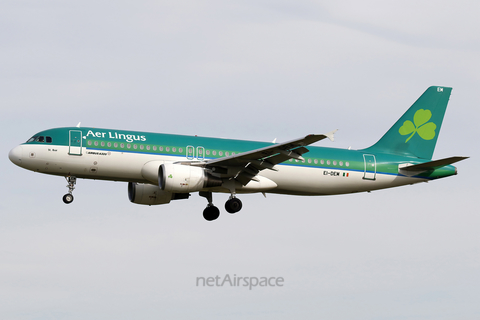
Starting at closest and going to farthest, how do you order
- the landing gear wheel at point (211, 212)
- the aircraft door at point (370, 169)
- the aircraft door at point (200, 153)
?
the aircraft door at point (200, 153) < the landing gear wheel at point (211, 212) < the aircraft door at point (370, 169)

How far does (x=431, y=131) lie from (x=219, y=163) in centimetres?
1475

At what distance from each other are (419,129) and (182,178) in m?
16.1

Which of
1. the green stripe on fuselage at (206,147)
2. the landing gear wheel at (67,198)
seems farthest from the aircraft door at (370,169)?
the landing gear wheel at (67,198)

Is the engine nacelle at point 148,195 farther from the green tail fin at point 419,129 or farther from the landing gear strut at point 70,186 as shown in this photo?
the green tail fin at point 419,129

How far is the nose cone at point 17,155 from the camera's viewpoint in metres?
37.2

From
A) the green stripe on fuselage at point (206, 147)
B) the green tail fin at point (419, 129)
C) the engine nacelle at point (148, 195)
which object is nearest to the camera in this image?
the green stripe on fuselage at point (206, 147)

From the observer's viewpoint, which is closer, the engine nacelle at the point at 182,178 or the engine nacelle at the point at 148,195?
the engine nacelle at the point at 182,178

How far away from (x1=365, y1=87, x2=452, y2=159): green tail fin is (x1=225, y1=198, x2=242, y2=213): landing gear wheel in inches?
356

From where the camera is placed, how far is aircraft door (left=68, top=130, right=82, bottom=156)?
1459 inches

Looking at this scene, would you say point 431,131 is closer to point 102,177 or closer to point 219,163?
point 219,163

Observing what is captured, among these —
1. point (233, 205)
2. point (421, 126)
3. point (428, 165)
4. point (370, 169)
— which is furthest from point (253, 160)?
point (421, 126)

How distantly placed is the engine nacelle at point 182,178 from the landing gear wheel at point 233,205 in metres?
2.19

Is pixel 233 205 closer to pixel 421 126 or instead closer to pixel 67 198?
pixel 67 198

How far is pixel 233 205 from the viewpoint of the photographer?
39031mm
